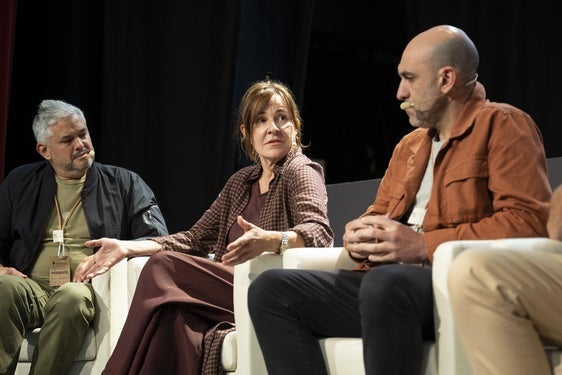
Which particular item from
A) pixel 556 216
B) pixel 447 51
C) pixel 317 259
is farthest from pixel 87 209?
pixel 556 216

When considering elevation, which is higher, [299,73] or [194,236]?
[299,73]

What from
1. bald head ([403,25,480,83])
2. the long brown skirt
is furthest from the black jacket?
bald head ([403,25,480,83])

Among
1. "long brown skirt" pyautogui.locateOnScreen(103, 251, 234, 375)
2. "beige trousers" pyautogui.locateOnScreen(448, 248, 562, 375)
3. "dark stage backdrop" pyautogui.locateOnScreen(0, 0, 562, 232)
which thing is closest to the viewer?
"beige trousers" pyautogui.locateOnScreen(448, 248, 562, 375)

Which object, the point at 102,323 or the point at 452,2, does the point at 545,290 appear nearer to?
the point at 102,323

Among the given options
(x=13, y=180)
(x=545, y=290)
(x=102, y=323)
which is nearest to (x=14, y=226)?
(x=13, y=180)

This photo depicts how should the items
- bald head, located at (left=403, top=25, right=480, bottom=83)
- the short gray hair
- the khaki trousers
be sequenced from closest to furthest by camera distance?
1. bald head, located at (left=403, top=25, right=480, bottom=83)
2. the khaki trousers
3. the short gray hair

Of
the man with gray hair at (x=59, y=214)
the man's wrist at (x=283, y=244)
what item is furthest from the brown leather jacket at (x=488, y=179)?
the man with gray hair at (x=59, y=214)

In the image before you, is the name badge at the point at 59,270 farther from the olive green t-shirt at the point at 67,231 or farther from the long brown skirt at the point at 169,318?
the long brown skirt at the point at 169,318

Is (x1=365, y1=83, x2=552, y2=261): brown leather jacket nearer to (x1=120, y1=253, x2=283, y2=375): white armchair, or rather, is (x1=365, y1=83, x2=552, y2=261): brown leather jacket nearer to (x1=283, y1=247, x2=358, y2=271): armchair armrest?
(x1=283, y1=247, x2=358, y2=271): armchair armrest

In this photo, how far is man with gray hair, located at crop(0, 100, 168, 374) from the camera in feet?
10.4

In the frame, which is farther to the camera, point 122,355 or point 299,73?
point 299,73

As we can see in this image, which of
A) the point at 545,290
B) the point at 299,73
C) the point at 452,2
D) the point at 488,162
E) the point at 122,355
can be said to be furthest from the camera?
the point at 299,73

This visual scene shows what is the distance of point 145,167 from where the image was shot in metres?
4.65

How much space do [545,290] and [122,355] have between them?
1338 millimetres
